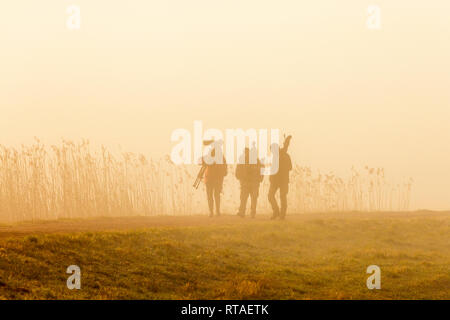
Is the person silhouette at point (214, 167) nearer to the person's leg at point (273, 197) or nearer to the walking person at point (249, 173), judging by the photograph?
the walking person at point (249, 173)

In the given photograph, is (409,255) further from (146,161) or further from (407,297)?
(146,161)

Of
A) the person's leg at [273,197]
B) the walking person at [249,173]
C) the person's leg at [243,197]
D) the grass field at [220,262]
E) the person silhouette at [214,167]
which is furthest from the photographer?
the person's leg at [243,197]

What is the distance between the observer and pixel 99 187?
2211 cm

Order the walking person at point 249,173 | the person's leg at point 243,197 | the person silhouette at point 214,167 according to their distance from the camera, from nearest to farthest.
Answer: the person silhouette at point 214,167 → the walking person at point 249,173 → the person's leg at point 243,197

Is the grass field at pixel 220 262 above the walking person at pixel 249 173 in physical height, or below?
below

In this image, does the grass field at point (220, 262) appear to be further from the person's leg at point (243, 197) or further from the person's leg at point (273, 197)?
the person's leg at point (243, 197)

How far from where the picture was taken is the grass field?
960 cm

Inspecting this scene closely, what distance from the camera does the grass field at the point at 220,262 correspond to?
378 inches

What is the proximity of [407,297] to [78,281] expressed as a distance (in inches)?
260

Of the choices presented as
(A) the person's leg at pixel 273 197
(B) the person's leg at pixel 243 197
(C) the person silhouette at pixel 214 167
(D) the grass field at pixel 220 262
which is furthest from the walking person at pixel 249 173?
(D) the grass field at pixel 220 262

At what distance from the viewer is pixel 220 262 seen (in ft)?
42.2

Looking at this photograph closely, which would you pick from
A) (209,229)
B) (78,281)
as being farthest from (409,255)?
(78,281)

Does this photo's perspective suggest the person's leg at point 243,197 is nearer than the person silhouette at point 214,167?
No

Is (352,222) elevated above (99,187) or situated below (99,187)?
below
